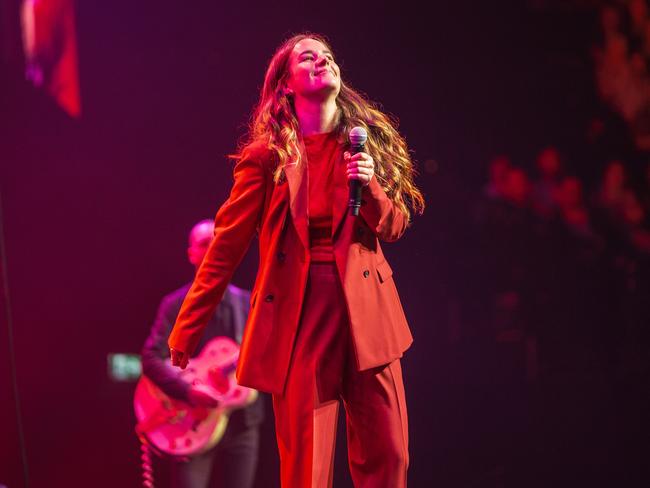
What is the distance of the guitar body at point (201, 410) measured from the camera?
3236 millimetres

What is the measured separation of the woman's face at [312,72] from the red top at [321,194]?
0.14m

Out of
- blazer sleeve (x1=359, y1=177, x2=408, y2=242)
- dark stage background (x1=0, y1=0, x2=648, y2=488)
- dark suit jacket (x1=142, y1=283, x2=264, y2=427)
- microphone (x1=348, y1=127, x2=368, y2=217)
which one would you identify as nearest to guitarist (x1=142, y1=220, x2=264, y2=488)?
dark suit jacket (x1=142, y1=283, x2=264, y2=427)

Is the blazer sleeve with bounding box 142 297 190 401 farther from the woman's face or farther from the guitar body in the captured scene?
the woman's face

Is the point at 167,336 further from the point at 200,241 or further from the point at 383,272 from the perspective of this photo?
the point at 383,272

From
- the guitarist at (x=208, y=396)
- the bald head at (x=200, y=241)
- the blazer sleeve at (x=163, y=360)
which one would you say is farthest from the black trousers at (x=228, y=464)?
the bald head at (x=200, y=241)

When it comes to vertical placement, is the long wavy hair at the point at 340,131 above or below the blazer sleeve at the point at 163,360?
above

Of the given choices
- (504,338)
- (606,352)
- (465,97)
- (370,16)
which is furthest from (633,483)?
(370,16)

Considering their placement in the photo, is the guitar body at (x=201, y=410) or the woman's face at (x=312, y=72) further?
the guitar body at (x=201, y=410)

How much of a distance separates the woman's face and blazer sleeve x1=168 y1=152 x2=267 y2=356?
0.26 meters

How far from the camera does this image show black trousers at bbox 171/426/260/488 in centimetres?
323

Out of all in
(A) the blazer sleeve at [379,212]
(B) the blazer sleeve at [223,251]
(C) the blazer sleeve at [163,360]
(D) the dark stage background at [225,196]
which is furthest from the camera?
(D) the dark stage background at [225,196]

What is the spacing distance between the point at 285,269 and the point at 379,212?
0.30 meters

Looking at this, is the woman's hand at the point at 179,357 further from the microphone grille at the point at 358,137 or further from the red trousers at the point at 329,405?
the microphone grille at the point at 358,137

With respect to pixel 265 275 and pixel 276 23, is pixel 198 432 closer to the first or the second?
pixel 265 275
